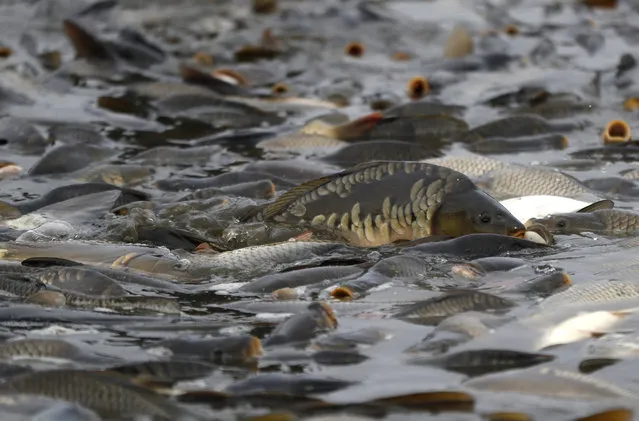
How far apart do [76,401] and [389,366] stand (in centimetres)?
100

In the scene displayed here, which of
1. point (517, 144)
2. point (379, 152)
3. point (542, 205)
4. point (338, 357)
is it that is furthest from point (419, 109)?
point (338, 357)

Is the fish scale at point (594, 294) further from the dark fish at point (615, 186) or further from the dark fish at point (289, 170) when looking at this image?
the dark fish at point (289, 170)

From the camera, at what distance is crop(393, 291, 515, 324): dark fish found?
13.9 feet

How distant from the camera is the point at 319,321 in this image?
13.4 ft

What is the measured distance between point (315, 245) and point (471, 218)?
27.4 inches

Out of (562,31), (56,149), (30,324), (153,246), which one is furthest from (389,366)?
(562,31)

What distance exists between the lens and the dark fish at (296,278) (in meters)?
4.62

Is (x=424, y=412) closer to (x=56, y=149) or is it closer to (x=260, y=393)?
(x=260, y=393)

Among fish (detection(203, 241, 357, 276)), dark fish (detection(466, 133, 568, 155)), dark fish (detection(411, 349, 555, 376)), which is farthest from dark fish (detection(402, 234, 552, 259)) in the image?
dark fish (detection(466, 133, 568, 155))

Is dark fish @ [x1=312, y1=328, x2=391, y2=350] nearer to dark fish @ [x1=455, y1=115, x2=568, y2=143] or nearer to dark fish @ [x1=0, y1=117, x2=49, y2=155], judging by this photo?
dark fish @ [x1=455, y1=115, x2=568, y2=143]

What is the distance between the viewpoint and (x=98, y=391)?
11.5 feet

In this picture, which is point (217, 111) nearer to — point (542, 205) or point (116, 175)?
point (116, 175)

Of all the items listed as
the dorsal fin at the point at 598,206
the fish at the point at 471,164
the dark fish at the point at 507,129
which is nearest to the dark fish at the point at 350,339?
the dorsal fin at the point at 598,206

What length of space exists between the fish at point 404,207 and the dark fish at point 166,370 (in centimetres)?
169
